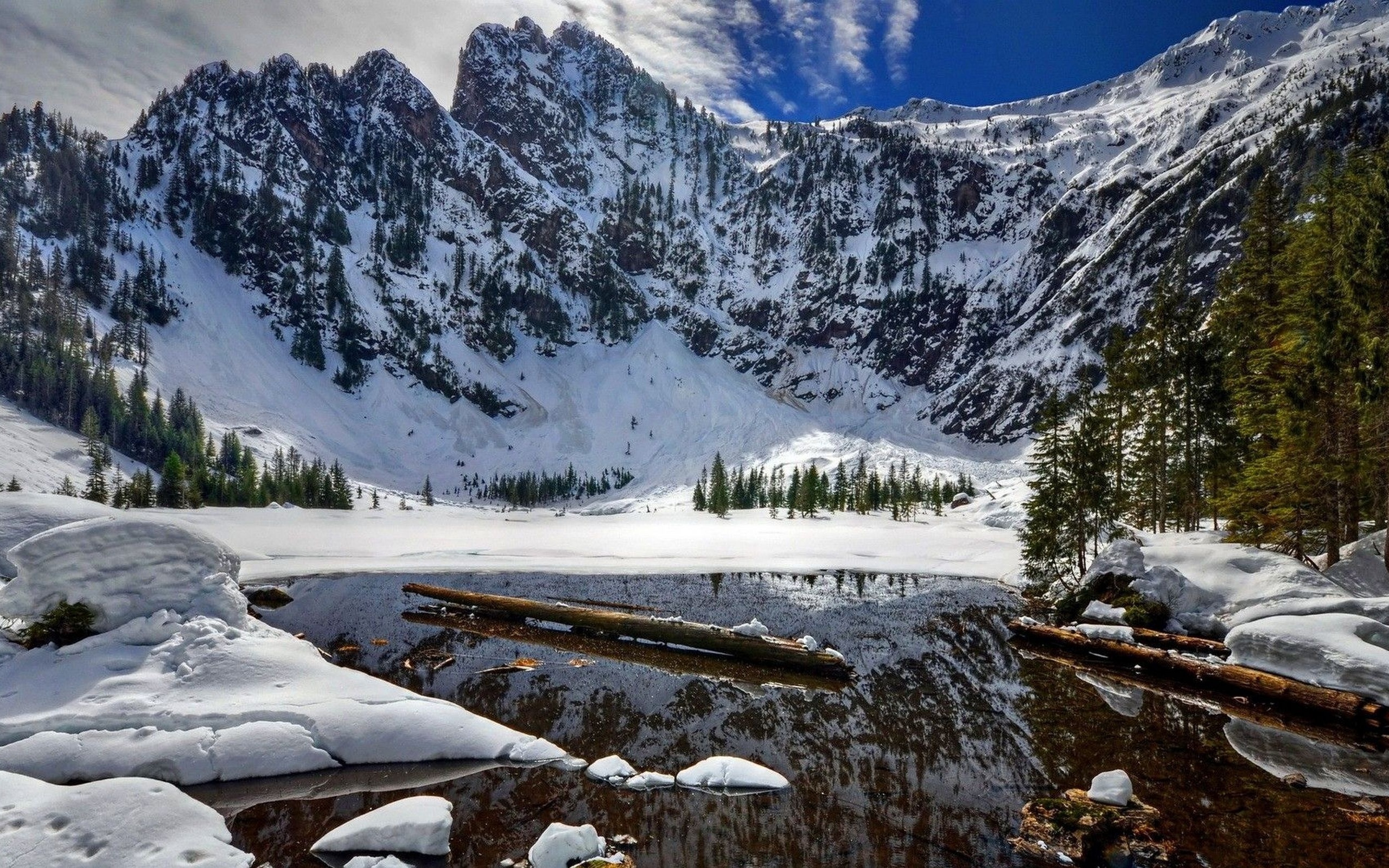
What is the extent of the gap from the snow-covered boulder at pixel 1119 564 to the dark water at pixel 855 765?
18.7 ft

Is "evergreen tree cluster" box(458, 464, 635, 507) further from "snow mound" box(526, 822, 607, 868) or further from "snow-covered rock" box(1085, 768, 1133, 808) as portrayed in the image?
"snow-covered rock" box(1085, 768, 1133, 808)

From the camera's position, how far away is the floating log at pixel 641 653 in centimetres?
1578

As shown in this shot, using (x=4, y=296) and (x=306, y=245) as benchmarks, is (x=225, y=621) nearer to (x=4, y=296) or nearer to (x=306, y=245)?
(x=4, y=296)

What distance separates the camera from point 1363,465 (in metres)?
18.3

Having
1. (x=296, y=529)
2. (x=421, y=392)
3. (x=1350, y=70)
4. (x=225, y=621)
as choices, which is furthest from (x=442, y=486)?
(x=1350, y=70)

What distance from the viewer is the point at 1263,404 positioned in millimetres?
22625

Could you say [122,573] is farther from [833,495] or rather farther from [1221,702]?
[833,495]

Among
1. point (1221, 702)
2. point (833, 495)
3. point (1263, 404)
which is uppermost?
point (1263, 404)

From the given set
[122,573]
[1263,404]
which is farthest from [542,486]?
[1263,404]

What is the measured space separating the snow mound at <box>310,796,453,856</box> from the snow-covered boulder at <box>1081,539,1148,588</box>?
76.0 feet

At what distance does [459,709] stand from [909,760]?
28.2 feet

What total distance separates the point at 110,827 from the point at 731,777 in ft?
26.7

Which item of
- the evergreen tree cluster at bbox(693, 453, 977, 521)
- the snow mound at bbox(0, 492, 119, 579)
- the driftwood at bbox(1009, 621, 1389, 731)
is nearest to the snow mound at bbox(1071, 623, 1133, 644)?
the driftwood at bbox(1009, 621, 1389, 731)

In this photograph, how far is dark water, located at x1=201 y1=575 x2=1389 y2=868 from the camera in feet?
27.2
